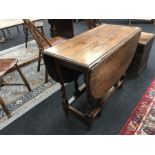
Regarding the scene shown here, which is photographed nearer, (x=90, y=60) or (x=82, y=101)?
(x=90, y=60)

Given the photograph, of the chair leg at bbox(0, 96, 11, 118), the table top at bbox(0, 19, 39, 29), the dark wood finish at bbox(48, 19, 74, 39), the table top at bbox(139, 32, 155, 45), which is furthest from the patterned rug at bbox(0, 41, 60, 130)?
the table top at bbox(139, 32, 155, 45)

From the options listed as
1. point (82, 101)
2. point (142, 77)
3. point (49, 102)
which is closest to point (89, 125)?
point (82, 101)

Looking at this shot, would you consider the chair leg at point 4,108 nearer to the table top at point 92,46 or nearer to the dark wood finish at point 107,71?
the table top at point 92,46

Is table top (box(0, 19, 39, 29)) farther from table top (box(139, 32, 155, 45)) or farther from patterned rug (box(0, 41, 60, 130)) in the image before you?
table top (box(139, 32, 155, 45))

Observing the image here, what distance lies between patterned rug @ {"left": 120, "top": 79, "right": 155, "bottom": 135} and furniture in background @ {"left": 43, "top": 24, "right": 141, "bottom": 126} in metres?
0.30

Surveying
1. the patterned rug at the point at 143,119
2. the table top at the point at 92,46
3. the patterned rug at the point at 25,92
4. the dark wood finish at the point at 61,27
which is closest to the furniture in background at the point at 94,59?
the table top at the point at 92,46

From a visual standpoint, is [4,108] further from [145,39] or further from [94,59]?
[145,39]

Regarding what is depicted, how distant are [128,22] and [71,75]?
313 cm

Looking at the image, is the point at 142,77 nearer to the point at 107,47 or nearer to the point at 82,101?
the point at 82,101

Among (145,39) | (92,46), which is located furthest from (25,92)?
(145,39)

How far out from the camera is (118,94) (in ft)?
6.09

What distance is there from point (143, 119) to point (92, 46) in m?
0.86

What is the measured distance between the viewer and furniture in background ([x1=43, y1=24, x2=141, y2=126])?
1066mm

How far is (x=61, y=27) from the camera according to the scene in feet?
10.1
